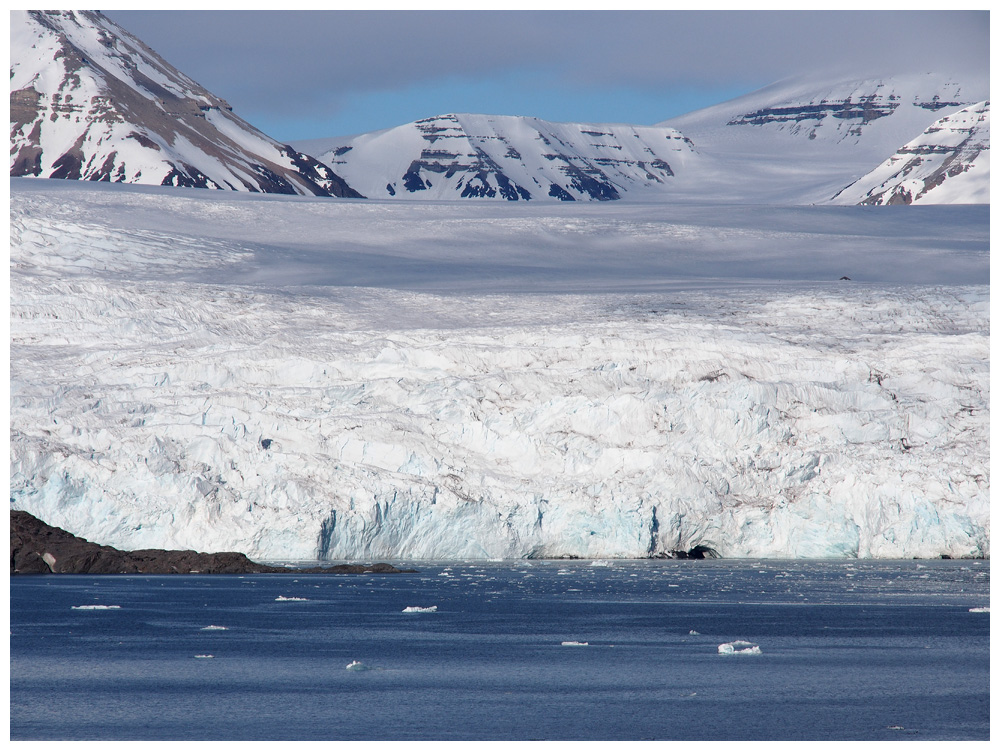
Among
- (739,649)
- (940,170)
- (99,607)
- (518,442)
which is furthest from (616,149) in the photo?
(739,649)

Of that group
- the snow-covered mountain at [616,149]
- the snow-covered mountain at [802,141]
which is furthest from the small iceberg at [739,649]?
the snow-covered mountain at [616,149]

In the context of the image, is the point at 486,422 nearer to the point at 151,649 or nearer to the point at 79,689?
the point at 151,649

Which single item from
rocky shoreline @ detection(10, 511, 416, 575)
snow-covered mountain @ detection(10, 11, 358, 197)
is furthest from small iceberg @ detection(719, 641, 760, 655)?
snow-covered mountain @ detection(10, 11, 358, 197)

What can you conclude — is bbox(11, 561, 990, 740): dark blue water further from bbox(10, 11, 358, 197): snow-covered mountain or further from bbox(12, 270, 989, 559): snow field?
bbox(10, 11, 358, 197): snow-covered mountain

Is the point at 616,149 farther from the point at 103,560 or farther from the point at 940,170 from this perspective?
the point at 103,560

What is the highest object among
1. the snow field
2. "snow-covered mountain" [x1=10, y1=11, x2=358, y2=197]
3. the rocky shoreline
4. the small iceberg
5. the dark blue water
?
"snow-covered mountain" [x1=10, y1=11, x2=358, y2=197]

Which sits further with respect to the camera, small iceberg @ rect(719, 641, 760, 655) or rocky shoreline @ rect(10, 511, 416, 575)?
rocky shoreline @ rect(10, 511, 416, 575)
